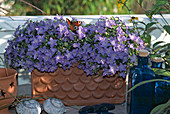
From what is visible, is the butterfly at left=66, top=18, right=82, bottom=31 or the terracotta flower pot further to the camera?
the butterfly at left=66, top=18, right=82, bottom=31

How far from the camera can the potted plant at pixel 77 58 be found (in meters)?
1.48

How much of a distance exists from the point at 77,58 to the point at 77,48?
0.20 feet

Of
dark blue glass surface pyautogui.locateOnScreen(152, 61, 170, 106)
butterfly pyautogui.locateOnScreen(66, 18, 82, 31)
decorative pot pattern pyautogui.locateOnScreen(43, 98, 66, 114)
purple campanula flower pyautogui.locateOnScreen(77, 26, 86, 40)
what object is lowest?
decorative pot pattern pyautogui.locateOnScreen(43, 98, 66, 114)

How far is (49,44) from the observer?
1495 millimetres

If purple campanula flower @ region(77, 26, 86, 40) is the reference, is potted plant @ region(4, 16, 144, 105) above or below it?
below

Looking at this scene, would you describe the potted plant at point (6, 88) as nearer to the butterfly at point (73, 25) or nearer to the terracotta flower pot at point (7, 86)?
the terracotta flower pot at point (7, 86)

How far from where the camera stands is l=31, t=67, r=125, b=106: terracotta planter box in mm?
1571

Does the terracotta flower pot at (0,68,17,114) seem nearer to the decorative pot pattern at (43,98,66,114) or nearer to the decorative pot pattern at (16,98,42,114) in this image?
the decorative pot pattern at (16,98,42,114)

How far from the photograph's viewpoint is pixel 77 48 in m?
1.49

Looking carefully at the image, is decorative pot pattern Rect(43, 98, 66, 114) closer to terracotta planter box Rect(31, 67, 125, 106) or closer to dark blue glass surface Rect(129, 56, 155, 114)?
terracotta planter box Rect(31, 67, 125, 106)

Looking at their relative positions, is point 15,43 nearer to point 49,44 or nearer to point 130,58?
point 49,44

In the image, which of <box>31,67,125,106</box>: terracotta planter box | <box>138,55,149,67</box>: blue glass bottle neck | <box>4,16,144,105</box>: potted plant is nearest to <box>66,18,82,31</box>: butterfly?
<box>4,16,144,105</box>: potted plant

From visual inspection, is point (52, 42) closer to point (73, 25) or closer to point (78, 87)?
point (73, 25)

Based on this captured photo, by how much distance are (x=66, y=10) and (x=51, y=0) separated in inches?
11.7
